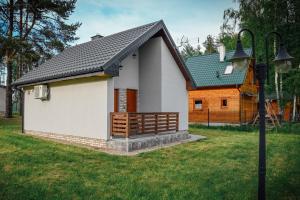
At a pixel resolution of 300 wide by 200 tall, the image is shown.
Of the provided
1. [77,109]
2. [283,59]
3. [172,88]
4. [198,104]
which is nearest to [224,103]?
[198,104]

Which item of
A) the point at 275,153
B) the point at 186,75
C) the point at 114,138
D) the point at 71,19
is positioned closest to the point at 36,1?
the point at 71,19

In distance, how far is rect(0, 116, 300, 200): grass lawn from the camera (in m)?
5.44

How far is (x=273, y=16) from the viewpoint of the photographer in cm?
1852

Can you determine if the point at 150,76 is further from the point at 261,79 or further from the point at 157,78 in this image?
the point at 261,79

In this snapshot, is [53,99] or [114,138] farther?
[53,99]

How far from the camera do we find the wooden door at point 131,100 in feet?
42.8

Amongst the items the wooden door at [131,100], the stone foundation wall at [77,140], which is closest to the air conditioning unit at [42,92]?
the stone foundation wall at [77,140]

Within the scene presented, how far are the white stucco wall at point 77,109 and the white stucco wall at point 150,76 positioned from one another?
10.0ft

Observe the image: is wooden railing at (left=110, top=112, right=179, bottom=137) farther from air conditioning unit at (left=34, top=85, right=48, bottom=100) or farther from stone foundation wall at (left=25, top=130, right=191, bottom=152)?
air conditioning unit at (left=34, top=85, right=48, bottom=100)

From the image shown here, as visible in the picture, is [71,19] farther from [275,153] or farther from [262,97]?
[262,97]

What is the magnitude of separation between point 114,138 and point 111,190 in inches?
196

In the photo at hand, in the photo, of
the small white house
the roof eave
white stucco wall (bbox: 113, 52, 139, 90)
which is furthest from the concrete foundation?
white stucco wall (bbox: 113, 52, 139, 90)

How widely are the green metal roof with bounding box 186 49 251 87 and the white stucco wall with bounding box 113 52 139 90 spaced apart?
9768 millimetres

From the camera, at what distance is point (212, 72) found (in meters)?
23.5
